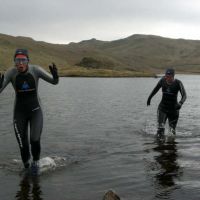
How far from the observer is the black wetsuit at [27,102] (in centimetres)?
1088

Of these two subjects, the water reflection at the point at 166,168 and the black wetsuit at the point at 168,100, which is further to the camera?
the black wetsuit at the point at 168,100

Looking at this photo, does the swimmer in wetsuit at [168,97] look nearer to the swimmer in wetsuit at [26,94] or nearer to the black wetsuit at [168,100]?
the black wetsuit at [168,100]

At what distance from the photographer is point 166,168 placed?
12.0 meters

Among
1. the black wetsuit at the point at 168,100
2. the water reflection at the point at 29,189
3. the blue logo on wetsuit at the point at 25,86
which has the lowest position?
the water reflection at the point at 29,189

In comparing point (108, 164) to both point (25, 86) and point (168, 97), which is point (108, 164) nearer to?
point (25, 86)

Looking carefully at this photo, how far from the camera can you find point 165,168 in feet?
39.4

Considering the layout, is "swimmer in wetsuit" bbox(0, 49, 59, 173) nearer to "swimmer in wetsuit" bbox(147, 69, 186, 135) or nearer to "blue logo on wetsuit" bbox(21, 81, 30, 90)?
"blue logo on wetsuit" bbox(21, 81, 30, 90)

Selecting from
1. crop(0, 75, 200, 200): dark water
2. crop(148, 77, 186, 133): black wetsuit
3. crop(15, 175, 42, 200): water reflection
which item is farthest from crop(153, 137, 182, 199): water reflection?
crop(15, 175, 42, 200): water reflection

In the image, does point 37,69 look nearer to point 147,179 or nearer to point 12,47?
point 147,179

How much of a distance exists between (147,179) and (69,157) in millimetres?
3755

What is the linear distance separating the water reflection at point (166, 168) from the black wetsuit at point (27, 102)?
11.1 feet

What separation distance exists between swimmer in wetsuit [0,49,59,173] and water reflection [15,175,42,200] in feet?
1.75

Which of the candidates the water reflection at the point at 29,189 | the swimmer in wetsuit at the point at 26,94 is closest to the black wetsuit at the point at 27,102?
the swimmer in wetsuit at the point at 26,94

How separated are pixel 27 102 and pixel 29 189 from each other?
229 centimetres
